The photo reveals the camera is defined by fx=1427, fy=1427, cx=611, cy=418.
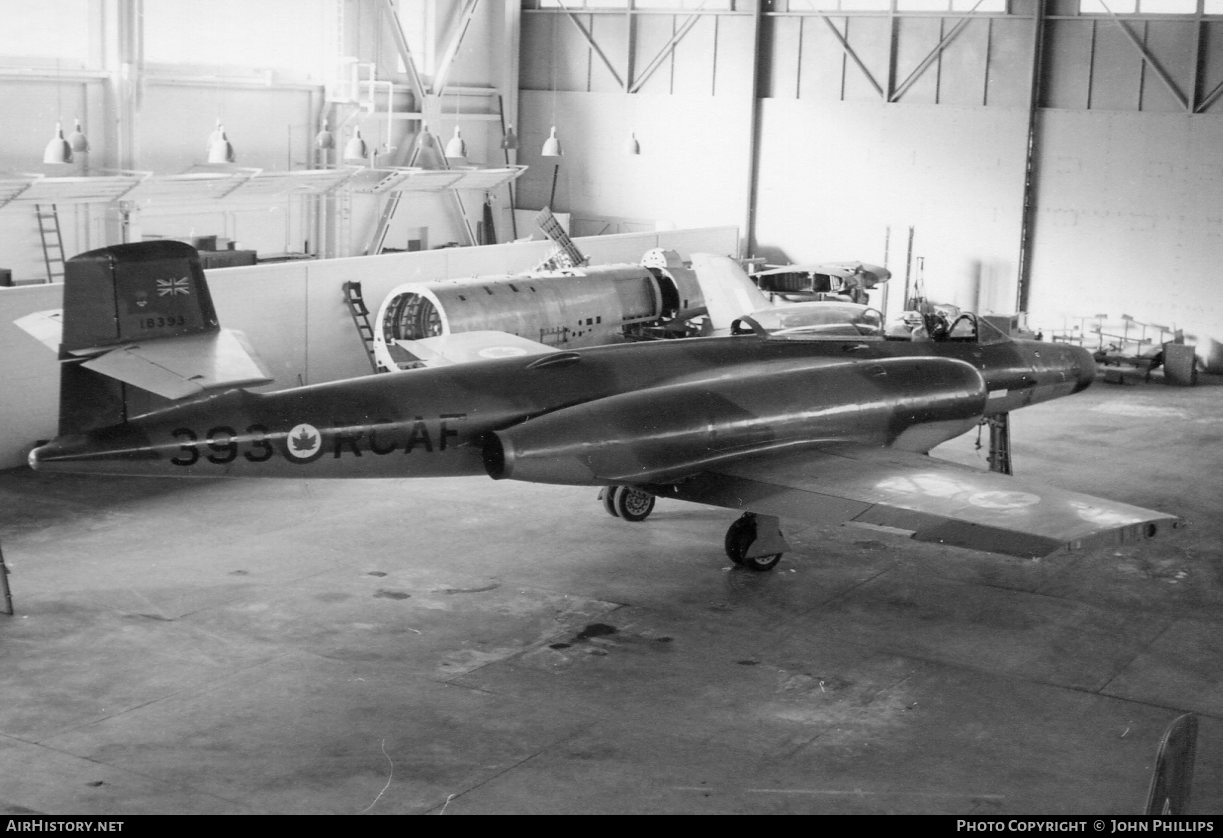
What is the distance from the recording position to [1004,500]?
1282 centimetres

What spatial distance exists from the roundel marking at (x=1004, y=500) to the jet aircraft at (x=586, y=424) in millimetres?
29

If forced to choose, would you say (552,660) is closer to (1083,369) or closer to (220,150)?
(1083,369)

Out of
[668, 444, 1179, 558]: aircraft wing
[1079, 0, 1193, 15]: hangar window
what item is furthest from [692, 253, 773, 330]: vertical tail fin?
[1079, 0, 1193, 15]: hangar window

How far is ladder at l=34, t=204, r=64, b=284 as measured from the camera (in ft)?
88.3

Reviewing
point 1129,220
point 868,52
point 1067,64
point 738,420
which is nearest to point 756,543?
point 738,420

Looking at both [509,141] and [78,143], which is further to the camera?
[509,141]

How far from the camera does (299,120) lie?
32.6 m

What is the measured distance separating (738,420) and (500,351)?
5632 millimetres

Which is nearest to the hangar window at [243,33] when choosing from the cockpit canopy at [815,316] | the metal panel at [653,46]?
the metal panel at [653,46]

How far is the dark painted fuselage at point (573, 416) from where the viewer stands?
1328cm

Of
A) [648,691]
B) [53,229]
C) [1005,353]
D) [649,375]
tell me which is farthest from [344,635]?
[53,229]

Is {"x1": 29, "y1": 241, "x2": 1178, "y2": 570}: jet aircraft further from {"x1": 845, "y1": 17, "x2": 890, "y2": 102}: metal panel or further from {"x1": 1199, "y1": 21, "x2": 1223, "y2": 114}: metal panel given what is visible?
{"x1": 845, "y1": 17, "x2": 890, "y2": 102}: metal panel
